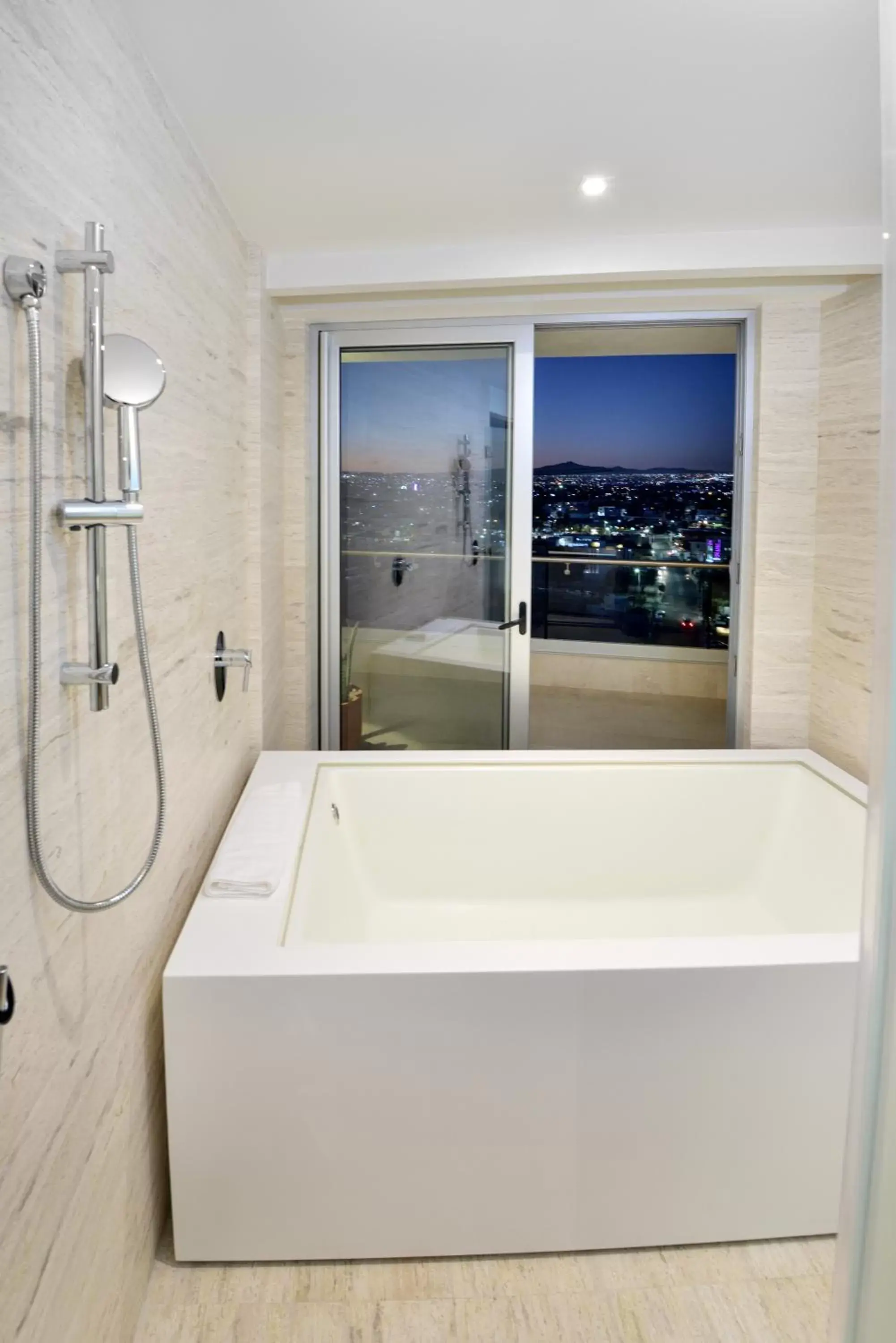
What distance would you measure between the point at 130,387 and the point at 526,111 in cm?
111

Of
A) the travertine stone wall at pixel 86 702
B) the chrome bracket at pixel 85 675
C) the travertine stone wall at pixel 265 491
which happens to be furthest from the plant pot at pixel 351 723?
the chrome bracket at pixel 85 675

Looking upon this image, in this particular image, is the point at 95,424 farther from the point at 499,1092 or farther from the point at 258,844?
the point at 499,1092

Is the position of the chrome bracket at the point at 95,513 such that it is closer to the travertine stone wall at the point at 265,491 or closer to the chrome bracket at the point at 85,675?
the chrome bracket at the point at 85,675

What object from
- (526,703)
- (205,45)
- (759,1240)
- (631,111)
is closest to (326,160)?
(205,45)

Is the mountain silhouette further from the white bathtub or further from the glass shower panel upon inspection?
the white bathtub

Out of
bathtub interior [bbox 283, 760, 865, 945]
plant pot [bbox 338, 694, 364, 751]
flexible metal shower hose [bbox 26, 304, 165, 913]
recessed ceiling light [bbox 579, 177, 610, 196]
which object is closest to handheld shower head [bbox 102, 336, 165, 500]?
flexible metal shower hose [bbox 26, 304, 165, 913]

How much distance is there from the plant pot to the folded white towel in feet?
3.11

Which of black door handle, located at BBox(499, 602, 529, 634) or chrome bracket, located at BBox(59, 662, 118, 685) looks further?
black door handle, located at BBox(499, 602, 529, 634)

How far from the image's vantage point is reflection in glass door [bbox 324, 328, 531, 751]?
344 cm

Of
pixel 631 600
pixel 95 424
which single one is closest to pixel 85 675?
pixel 95 424

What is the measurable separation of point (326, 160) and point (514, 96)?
552 mm

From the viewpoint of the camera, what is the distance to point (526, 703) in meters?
3.59

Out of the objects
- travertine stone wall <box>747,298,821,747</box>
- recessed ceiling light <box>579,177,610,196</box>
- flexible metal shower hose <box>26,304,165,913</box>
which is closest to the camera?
flexible metal shower hose <box>26,304,165,913</box>

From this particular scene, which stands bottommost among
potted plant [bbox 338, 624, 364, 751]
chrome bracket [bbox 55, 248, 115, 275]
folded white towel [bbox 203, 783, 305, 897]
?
folded white towel [bbox 203, 783, 305, 897]
